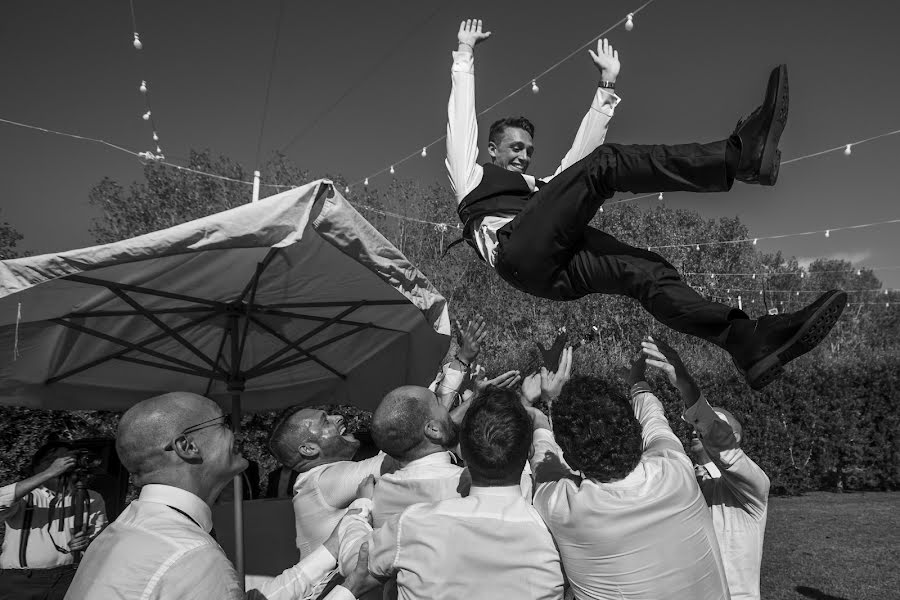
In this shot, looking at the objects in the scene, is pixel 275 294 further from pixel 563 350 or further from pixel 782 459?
pixel 782 459

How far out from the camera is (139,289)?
3.32 m

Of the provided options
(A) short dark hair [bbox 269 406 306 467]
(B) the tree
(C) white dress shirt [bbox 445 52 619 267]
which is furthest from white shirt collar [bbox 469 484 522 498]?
(B) the tree

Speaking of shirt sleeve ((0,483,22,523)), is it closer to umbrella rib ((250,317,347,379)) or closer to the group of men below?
umbrella rib ((250,317,347,379))

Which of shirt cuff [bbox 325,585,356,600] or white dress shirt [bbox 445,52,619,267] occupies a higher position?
white dress shirt [bbox 445,52,619,267]

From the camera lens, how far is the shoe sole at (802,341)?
2139 mm

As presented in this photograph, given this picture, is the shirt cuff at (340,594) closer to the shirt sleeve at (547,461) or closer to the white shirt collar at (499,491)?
the white shirt collar at (499,491)

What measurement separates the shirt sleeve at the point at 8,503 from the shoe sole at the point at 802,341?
12.5ft

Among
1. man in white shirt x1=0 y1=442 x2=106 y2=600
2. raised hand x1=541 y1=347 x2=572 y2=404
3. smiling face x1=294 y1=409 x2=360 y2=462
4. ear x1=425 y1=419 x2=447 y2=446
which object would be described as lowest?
man in white shirt x1=0 y1=442 x2=106 y2=600

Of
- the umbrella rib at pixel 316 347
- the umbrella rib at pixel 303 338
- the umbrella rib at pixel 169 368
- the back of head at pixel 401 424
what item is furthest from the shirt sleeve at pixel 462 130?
the umbrella rib at pixel 169 368

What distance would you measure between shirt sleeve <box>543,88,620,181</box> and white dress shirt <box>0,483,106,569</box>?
11.2 ft

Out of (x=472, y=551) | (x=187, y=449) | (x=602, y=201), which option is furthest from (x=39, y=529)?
(x=602, y=201)

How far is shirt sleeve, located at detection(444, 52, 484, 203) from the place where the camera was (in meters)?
2.93

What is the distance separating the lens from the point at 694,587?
1.95 m

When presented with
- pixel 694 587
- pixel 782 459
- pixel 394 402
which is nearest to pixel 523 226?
pixel 394 402
